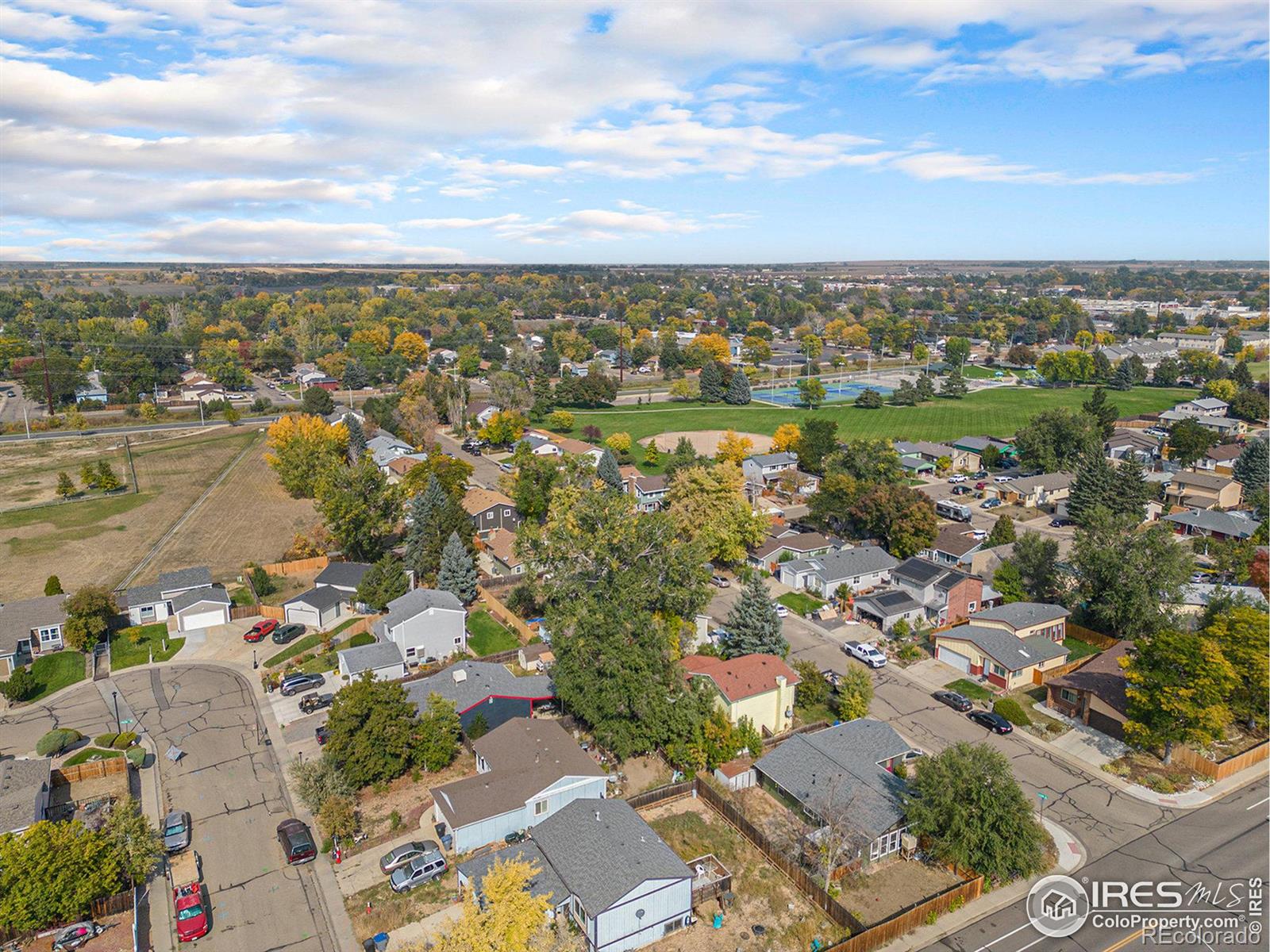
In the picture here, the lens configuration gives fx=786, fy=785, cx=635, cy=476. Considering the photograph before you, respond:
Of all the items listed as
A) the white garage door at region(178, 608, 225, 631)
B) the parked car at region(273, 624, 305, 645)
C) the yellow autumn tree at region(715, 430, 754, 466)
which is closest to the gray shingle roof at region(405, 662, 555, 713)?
the parked car at region(273, 624, 305, 645)

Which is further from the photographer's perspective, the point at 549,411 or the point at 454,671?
the point at 549,411

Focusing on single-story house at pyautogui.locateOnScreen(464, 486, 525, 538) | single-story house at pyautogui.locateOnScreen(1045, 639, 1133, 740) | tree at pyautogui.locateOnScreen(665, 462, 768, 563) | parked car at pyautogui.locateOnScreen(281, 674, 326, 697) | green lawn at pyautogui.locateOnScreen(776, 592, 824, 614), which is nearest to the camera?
single-story house at pyautogui.locateOnScreen(1045, 639, 1133, 740)

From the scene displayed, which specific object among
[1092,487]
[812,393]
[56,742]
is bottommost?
[56,742]

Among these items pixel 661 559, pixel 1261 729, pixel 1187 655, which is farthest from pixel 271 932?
pixel 1261 729

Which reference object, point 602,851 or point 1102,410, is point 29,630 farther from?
point 1102,410

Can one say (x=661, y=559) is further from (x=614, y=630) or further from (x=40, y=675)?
(x=40, y=675)

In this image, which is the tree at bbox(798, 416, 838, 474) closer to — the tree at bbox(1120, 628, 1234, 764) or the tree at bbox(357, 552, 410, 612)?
the tree at bbox(357, 552, 410, 612)

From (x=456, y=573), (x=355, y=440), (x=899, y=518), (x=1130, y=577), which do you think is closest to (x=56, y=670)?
(x=456, y=573)
